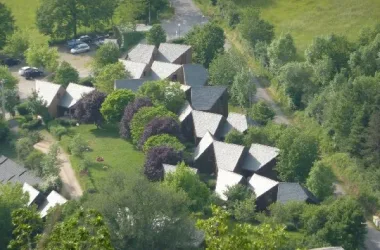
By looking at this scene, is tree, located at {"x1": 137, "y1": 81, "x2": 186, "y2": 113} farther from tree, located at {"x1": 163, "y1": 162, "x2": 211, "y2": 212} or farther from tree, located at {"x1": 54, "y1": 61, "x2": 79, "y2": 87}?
tree, located at {"x1": 163, "y1": 162, "x2": 211, "y2": 212}

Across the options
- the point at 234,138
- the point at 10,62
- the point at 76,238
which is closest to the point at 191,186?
the point at 234,138

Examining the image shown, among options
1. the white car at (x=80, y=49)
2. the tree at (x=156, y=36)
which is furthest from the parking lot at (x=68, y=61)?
the tree at (x=156, y=36)

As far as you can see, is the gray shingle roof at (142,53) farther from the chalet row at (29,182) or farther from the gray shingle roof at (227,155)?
the chalet row at (29,182)

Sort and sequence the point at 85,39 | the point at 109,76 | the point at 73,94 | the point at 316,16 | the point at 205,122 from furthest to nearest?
the point at 85,39
the point at 316,16
the point at 109,76
the point at 73,94
the point at 205,122

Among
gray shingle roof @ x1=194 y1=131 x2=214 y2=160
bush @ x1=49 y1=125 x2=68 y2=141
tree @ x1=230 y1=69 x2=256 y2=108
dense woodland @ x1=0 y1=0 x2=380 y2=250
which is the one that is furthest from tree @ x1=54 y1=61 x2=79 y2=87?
gray shingle roof @ x1=194 y1=131 x2=214 y2=160

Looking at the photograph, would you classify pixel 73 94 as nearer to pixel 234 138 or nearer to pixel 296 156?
pixel 234 138

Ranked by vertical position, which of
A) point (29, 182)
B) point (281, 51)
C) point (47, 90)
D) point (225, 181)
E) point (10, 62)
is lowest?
point (10, 62)

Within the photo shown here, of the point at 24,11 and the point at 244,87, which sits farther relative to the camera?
the point at 24,11
